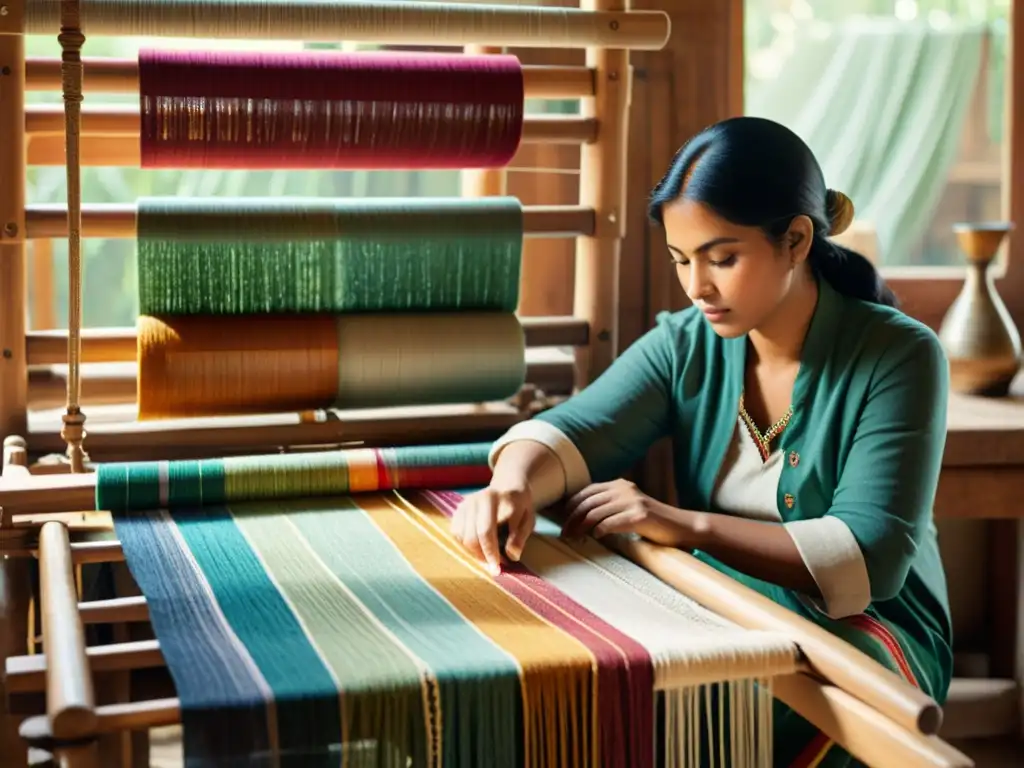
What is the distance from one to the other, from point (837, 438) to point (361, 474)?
2.04 ft

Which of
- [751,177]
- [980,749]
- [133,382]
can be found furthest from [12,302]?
[980,749]

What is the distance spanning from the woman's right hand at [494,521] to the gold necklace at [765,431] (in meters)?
0.31

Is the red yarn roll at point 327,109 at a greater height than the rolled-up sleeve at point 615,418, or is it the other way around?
the red yarn roll at point 327,109

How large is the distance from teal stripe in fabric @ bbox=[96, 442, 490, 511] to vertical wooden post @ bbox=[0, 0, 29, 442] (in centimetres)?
26

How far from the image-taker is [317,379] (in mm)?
1906

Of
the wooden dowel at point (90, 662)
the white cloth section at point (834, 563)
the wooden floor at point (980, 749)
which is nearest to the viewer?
the wooden dowel at point (90, 662)

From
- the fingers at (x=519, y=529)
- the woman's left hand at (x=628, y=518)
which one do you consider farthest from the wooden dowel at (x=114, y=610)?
the woman's left hand at (x=628, y=518)

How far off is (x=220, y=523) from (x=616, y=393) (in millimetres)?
551

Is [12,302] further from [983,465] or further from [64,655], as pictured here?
[983,465]

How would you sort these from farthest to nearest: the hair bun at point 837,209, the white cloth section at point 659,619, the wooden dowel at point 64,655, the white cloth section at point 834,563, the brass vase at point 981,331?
the brass vase at point 981,331, the hair bun at point 837,209, the white cloth section at point 834,563, the white cloth section at point 659,619, the wooden dowel at point 64,655

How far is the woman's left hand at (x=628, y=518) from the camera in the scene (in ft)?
5.13

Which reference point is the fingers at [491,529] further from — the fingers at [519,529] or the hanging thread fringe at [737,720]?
the hanging thread fringe at [737,720]

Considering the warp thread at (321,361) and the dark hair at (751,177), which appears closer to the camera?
the dark hair at (751,177)

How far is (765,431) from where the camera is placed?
1744mm
